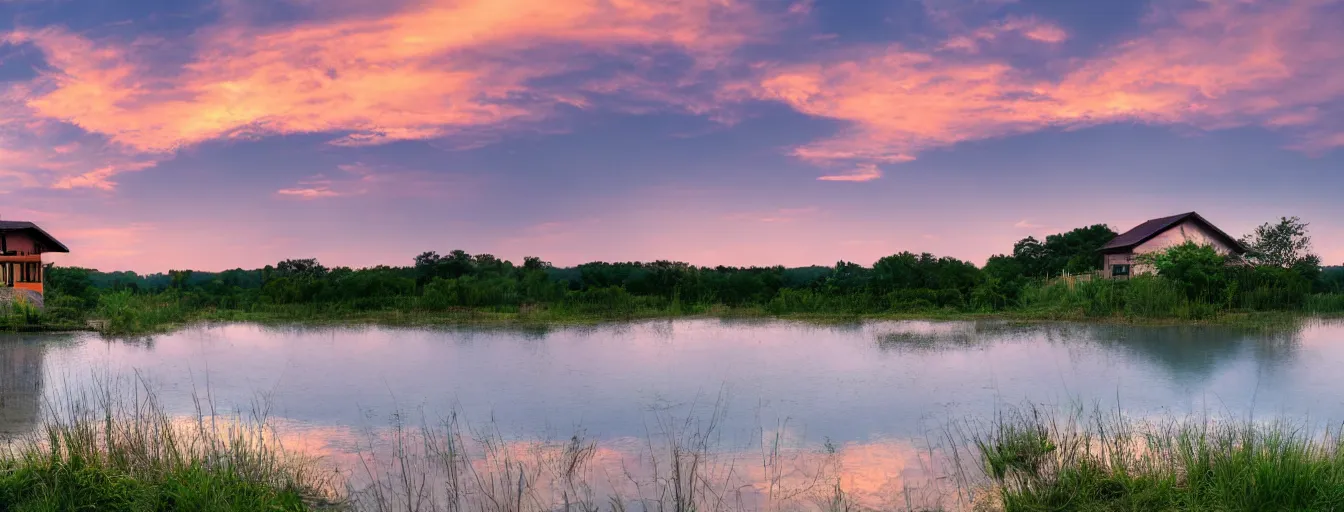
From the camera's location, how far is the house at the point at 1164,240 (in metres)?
29.0

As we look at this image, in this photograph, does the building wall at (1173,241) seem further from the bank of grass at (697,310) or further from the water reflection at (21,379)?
the water reflection at (21,379)

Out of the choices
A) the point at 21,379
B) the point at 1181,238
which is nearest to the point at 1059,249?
the point at 1181,238

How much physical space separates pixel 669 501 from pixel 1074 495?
2486 mm

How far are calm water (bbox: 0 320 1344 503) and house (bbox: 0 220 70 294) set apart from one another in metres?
5.82

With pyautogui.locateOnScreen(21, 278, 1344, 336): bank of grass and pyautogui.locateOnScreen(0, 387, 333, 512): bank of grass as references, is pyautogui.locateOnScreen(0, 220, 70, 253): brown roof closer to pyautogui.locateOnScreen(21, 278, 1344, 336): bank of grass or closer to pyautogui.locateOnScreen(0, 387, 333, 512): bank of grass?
pyautogui.locateOnScreen(21, 278, 1344, 336): bank of grass

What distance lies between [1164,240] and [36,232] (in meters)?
34.4

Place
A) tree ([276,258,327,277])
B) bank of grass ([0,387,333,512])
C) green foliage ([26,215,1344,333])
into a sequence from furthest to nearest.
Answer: tree ([276,258,327,277])
green foliage ([26,215,1344,333])
bank of grass ([0,387,333,512])

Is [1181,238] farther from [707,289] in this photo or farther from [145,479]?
[145,479]

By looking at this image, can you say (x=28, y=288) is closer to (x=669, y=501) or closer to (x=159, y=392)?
(x=159, y=392)

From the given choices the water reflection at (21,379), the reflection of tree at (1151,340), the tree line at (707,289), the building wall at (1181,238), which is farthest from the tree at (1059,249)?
the water reflection at (21,379)

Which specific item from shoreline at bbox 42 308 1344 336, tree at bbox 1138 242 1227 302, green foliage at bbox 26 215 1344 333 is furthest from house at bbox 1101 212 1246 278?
shoreline at bbox 42 308 1344 336

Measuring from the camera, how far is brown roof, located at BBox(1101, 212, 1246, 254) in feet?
95.6

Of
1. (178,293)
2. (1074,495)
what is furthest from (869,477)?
(178,293)

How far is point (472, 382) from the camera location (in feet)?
32.4
